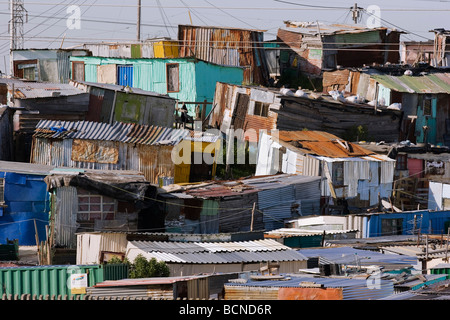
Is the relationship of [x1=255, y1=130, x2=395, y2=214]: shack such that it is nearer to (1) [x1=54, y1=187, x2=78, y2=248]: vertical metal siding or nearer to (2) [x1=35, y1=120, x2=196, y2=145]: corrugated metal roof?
(2) [x1=35, y1=120, x2=196, y2=145]: corrugated metal roof

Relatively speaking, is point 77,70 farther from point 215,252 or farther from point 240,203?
point 215,252

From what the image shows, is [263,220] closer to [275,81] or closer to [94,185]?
[94,185]

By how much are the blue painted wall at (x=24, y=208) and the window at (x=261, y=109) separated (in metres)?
12.2

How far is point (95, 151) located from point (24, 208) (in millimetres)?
4862

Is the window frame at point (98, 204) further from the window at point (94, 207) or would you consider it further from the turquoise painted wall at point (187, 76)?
the turquoise painted wall at point (187, 76)

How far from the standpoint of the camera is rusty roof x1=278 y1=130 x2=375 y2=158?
31.2m

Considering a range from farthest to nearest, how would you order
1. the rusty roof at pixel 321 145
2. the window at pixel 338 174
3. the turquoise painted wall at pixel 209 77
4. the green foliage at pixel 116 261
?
the turquoise painted wall at pixel 209 77
the rusty roof at pixel 321 145
the window at pixel 338 174
the green foliage at pixel 116 261

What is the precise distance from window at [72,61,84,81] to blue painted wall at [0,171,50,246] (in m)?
16.8

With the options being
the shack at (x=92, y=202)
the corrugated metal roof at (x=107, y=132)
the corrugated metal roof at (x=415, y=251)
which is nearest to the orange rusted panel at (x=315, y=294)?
the corrugated metal roof at (x=415, y=251)

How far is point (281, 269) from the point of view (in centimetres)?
2041

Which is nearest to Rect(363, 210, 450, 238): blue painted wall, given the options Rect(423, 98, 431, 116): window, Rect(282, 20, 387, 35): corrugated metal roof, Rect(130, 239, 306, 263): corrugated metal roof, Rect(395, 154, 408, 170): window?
Rect(395, 154, 408, 170): window

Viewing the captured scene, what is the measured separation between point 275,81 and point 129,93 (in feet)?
40.0

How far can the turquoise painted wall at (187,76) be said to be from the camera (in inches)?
1505
